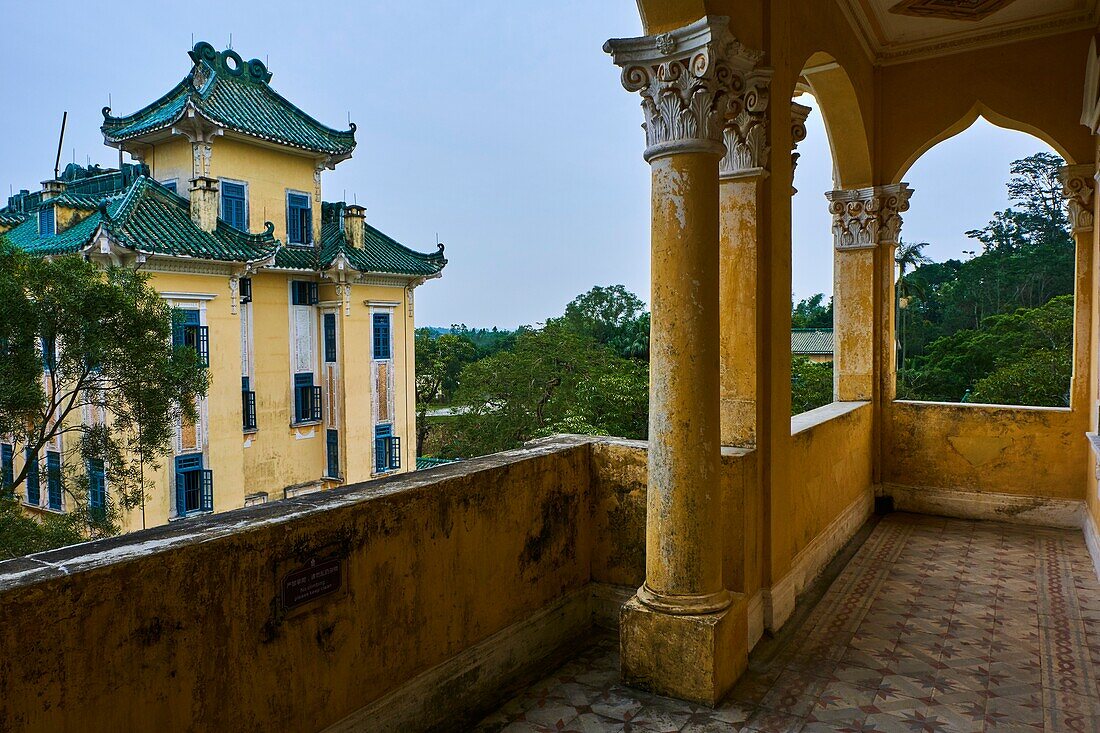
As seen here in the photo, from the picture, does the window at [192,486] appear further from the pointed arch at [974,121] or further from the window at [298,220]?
the pointed arch at [974,121]

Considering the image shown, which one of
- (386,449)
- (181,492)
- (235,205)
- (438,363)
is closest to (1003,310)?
(438,363)

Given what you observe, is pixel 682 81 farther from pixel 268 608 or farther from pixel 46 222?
pixel 46 222

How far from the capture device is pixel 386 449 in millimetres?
23469

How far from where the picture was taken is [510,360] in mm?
25953

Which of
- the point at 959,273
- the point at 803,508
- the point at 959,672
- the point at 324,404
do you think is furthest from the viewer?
the point at 959,273

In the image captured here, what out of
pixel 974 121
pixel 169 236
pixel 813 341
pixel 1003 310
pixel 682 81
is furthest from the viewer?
pixel 813 341

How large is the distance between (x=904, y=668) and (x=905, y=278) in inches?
1536

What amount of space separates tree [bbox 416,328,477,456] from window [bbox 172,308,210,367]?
17.3 metres

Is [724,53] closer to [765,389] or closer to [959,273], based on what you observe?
[765,389]

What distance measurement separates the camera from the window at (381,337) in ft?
75.2

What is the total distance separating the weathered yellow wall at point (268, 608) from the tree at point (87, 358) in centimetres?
906

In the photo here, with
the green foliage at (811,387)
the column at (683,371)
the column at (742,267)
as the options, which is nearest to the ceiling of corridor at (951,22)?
the column at (742,267)

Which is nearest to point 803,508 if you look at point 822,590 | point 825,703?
point 822,590

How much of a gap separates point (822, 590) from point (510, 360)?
812 inches
